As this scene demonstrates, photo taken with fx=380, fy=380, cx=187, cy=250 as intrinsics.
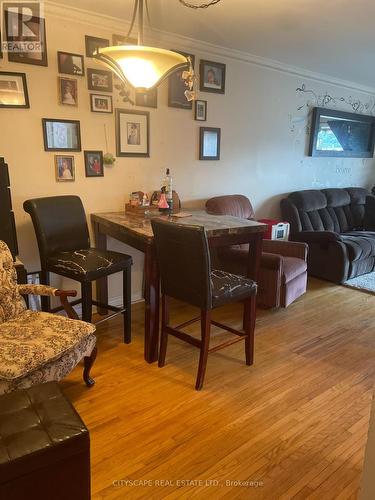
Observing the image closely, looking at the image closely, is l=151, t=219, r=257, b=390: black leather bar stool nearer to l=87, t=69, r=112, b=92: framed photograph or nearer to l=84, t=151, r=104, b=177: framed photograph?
l=84, t=151, r=104, b=177: framed photograph

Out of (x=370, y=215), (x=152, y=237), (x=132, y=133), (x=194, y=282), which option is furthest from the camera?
(x=370, y=215)

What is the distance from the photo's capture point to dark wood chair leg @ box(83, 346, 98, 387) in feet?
7.11

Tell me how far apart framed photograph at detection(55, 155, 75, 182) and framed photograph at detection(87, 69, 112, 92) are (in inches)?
22.5

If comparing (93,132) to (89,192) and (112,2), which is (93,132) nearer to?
(89,192)

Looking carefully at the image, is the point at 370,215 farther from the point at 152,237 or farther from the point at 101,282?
the point at 152,237

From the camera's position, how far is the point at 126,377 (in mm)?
2357

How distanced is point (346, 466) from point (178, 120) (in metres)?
2.85

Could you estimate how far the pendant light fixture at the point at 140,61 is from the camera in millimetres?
1734

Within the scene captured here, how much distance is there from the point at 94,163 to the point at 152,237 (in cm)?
109

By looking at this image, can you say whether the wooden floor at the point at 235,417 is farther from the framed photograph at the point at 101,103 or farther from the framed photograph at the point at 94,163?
the framed photograph at the point at 101,103

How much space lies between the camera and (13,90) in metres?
2.55

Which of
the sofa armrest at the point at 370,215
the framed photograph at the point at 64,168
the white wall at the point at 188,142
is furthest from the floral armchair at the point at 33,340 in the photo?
the sofa armrest at the point at 370,215

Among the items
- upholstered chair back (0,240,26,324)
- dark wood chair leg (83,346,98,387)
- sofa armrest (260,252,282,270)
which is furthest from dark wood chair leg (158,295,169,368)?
sofa armrest (260,252,282,270)

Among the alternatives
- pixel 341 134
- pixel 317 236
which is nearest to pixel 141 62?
pixel 317 236
